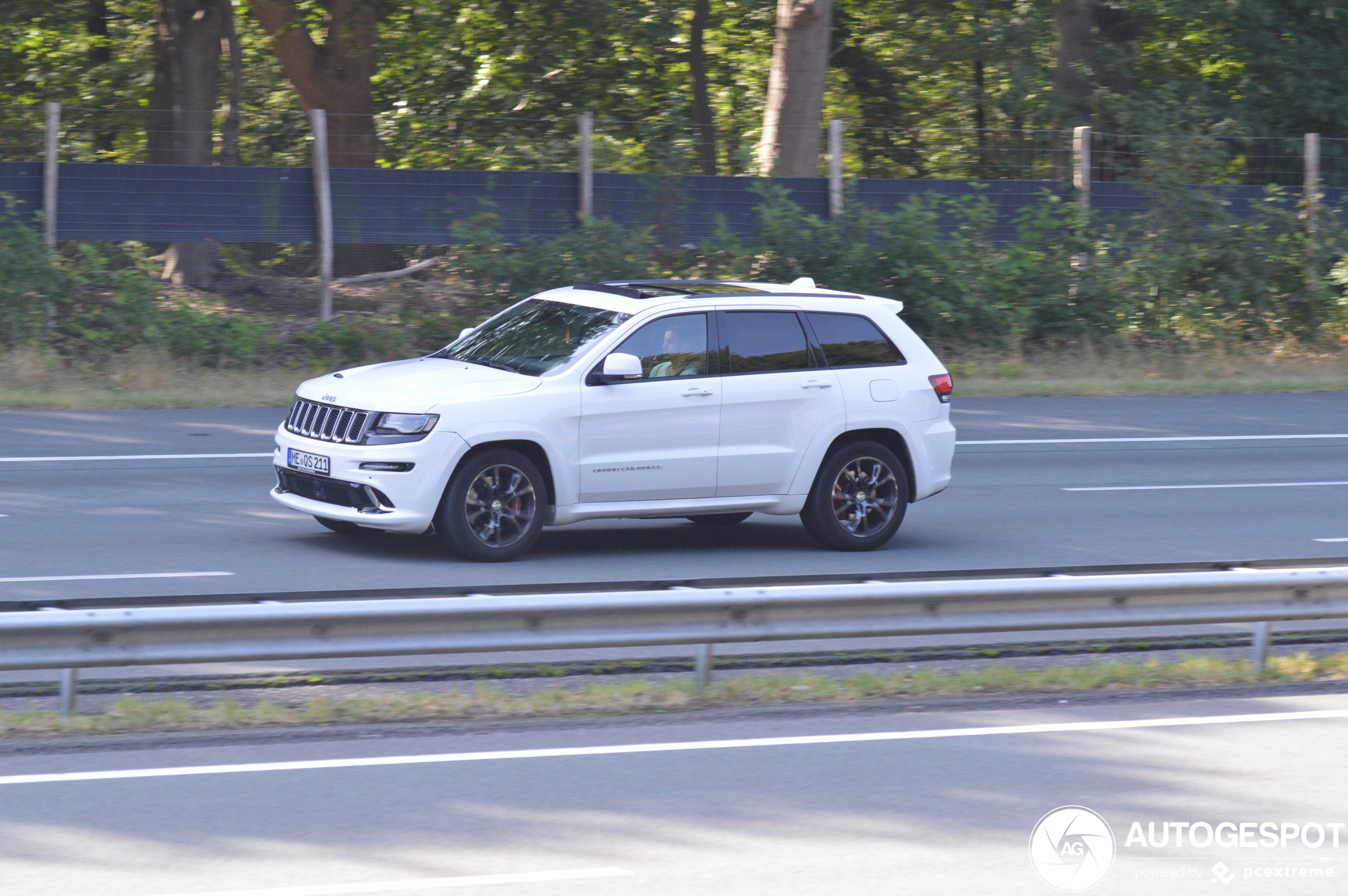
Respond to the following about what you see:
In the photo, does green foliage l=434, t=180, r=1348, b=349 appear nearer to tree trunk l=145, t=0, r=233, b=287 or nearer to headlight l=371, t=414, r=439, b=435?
tree trunk l=145, t=0, r=233, b=287

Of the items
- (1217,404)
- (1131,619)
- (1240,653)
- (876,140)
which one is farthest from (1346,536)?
(876,140)

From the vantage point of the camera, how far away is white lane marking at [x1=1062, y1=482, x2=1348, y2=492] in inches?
544

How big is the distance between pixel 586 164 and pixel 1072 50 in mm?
12706

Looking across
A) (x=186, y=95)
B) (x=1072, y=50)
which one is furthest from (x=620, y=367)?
(x=1072, y=50)

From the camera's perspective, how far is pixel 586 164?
21359 mm

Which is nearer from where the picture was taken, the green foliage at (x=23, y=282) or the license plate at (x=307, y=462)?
the license plate at (x=307, y=462)

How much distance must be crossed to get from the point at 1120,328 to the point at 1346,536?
1084 cm

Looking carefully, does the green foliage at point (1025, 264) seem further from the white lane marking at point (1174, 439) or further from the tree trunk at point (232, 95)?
the white lane marking at point (1174, 439)

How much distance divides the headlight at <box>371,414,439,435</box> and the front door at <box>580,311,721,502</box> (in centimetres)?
99

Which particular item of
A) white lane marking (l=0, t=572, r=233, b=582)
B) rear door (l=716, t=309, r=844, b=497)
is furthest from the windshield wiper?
white lane marking (l=0, t=572, r=233, b=582)

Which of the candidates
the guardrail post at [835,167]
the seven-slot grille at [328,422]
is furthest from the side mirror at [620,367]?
the guardrail post at [835,167]

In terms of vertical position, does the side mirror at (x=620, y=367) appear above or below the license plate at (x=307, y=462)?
above

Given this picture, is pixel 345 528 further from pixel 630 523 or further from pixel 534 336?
pixel 630 523

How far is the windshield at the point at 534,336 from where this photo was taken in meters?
10.3
